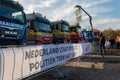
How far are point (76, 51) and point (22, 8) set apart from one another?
3.94 meters

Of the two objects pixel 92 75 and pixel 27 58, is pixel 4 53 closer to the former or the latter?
pixel 27 58

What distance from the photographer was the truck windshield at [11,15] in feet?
40.6

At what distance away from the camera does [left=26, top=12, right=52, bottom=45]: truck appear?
55.6ft

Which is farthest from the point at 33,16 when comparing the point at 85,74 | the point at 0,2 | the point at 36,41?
the point at 85,74

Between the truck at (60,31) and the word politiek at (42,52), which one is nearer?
the word politiek at (42,52)

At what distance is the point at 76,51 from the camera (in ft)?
40.3

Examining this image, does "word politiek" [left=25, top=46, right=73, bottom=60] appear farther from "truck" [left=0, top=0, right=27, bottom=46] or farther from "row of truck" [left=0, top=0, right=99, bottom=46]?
"row of truck" [left=0, top=0, right=99, bottom=46]

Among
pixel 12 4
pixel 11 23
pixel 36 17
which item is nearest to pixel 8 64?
pixel 11 23

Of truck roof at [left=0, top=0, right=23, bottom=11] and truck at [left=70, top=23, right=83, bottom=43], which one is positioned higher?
truck roof at [left=0, top=0, right=23, bottom=11]

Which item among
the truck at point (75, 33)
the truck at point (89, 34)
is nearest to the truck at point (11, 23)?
the truck at point (75, 33)

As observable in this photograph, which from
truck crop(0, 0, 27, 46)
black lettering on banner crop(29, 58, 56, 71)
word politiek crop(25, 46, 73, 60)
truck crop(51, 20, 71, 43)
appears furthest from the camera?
truck crop(51, 20, 71, 43)

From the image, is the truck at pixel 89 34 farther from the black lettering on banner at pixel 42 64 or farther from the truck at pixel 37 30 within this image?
the black lettering on banner at pixel 42 64

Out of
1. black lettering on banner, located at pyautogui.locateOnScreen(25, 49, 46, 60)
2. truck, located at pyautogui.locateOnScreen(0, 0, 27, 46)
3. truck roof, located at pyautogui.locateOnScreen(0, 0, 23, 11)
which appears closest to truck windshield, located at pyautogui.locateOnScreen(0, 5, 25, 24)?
truck, located at pyautogui.locateOnScreen(0, 0, 27, 46)

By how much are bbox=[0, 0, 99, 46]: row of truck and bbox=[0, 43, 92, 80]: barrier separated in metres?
3.54
